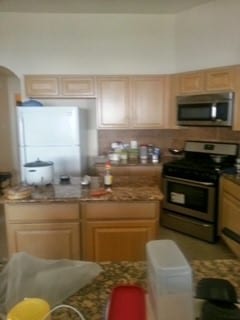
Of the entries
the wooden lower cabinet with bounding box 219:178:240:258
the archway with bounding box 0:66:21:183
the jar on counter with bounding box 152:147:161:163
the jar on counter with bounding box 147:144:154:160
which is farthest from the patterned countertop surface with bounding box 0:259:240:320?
the archway with bounding box 0:66:21:183

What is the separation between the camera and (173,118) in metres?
4.11

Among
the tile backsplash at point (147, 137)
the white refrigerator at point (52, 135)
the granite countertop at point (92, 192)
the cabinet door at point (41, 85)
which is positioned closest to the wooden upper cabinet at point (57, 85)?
the cabinet door at point (41, 85)

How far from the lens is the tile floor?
10.5 ft

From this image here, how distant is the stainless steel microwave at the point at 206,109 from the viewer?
3.37m

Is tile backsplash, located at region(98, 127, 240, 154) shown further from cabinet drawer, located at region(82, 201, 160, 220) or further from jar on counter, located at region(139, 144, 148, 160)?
cabinet drawer, located at region(82, 201, 160, 220)

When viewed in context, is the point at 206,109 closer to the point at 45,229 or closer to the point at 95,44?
the point at 95,44

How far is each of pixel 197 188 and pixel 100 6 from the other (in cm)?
260

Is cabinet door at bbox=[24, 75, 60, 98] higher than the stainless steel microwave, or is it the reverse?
cabinet door at bbox=[24, 75, 60, 98]

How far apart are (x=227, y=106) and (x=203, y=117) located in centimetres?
33

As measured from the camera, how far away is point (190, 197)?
363 centimetres

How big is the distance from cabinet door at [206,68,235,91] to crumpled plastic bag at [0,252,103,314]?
115 inches

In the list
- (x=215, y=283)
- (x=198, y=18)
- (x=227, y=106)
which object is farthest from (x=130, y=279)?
(x=198, y=18)

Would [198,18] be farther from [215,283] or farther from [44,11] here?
[215,283]

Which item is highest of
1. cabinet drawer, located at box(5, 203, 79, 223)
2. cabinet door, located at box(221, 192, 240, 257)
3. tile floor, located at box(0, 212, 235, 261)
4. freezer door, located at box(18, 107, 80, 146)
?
freezer door, located at box(18, 107, 80, 146)
